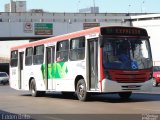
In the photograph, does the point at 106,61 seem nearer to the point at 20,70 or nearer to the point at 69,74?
the point at 69,74

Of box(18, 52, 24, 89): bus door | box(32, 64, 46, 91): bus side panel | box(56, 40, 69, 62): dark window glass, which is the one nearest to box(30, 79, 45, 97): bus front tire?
box(32, 64, 46, 91): bus side panel

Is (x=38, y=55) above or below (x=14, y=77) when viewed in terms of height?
above

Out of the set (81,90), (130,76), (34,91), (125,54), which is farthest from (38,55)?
(130,76)

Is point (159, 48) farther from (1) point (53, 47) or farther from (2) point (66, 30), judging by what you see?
(1) point (53, 47)

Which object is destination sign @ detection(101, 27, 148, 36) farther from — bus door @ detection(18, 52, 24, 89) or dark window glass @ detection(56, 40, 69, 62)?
bus door @ detection(18, 52, 24, 89)

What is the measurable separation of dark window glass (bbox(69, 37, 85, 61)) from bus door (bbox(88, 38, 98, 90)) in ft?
1.74

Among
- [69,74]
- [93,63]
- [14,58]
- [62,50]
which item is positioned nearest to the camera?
[93,63]

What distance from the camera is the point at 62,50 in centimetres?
2206

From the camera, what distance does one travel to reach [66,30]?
65.9m

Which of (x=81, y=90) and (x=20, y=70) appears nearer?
(x=81, y=90)

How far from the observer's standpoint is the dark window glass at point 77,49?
19.9 metres

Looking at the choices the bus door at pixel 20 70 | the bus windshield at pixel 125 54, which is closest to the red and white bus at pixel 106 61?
the bus windshield at pixel 125 54

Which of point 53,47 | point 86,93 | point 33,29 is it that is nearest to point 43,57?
point 53,47

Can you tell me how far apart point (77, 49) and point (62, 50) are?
1.81 m
